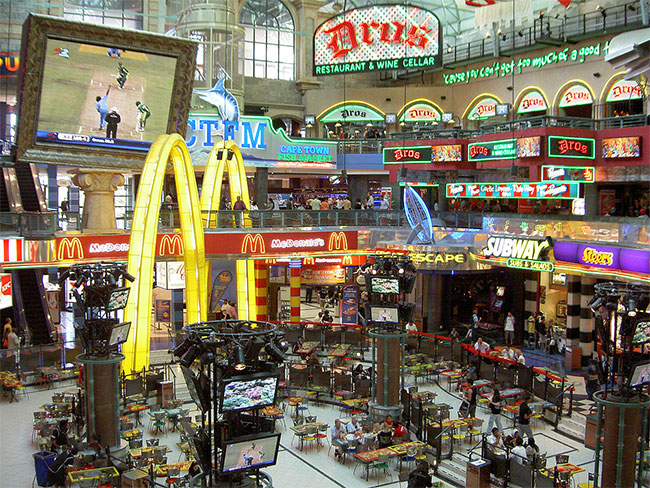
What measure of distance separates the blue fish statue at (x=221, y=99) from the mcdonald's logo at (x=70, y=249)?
1067 cm

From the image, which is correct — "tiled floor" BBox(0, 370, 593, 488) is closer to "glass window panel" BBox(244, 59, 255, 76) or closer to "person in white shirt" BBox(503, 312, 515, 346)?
"person in white shirt" BBox(503, 312, 515, 346)

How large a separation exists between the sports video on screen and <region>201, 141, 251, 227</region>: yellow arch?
2.52 meters

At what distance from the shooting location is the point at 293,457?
1753 cm

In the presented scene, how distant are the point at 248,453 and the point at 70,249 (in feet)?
45.8

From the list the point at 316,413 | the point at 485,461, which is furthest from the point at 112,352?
the point at 485,461

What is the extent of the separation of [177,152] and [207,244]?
13.7ft

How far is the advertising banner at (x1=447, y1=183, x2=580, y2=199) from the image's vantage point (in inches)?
1029

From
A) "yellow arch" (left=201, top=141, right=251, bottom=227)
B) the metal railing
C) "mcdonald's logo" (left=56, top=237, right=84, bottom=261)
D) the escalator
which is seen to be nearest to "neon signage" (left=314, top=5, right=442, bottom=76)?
"yellow arch" (left=201, top=141, right=251, bottom=227)

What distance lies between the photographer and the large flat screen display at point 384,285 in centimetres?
1994

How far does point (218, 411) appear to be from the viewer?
1088 cm

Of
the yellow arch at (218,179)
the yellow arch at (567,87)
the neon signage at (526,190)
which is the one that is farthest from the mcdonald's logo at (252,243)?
the yellow arch at (567,87)

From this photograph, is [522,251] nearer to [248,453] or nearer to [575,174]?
[575,174]

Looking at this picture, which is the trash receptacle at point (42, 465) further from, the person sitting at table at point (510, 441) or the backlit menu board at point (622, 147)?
the backlit menu board at point (622, 147)

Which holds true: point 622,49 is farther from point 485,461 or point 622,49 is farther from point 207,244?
point 207,244
